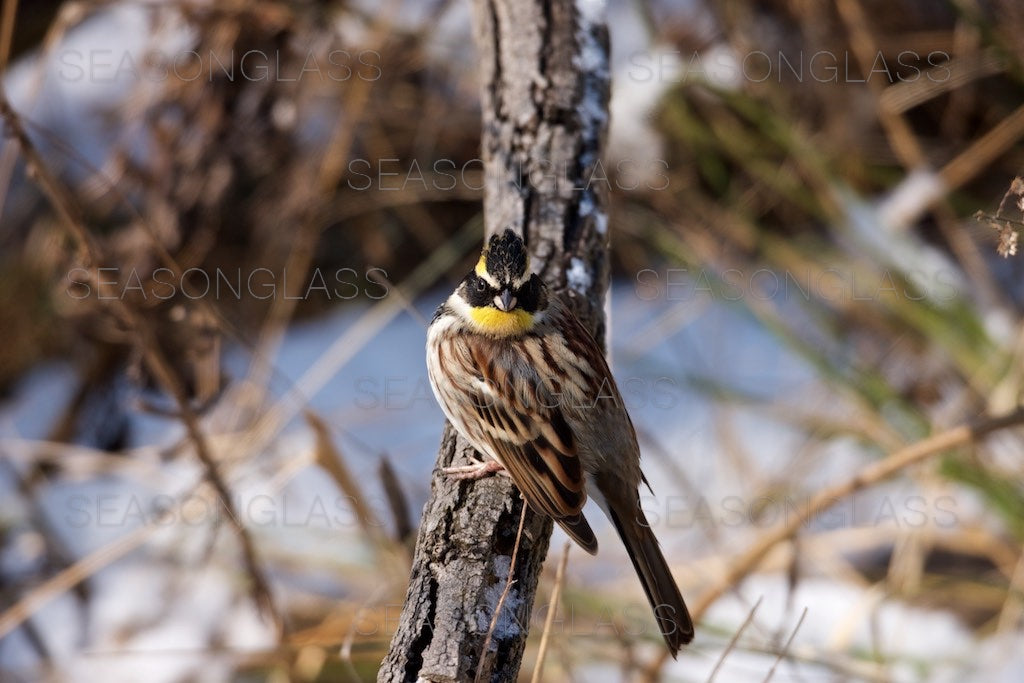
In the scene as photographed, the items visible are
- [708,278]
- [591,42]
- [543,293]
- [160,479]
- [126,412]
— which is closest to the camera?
[543,293]

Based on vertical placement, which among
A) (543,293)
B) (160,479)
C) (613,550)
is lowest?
(613,550)

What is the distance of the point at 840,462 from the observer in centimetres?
452

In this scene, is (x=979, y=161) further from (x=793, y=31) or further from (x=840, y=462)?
(x=840, y=462)

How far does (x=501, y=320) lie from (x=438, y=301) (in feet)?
8.56

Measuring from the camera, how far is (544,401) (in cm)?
250

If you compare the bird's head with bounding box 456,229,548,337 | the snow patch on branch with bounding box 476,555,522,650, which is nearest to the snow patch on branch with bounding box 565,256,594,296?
the bird's head with bounding box 456,229,548,337

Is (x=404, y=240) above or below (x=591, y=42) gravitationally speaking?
below

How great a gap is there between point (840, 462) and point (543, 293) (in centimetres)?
254

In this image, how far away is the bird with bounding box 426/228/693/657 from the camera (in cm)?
237

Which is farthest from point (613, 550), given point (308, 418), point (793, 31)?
point (793, 31)

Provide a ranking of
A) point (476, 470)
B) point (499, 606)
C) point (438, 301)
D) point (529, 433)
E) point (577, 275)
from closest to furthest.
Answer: point (499, 606), point (476, 470), point (529, 433), point (577, 275), point (438, 301)

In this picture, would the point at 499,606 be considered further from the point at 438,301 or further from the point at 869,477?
the point at 438,301

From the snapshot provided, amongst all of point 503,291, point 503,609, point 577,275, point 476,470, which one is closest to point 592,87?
point 577,275

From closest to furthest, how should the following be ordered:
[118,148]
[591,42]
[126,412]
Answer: [591,42]
[118,148]
[126,412]
